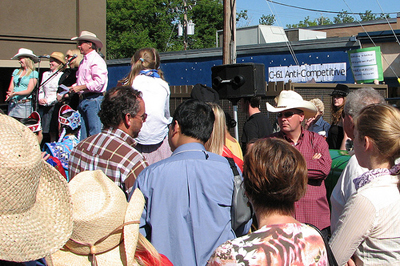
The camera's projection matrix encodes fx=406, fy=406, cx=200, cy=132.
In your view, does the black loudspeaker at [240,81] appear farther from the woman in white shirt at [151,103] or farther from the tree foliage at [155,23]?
the tree foliage at [155,23]

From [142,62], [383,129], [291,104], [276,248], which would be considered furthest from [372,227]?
[142,62]

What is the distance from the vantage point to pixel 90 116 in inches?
231

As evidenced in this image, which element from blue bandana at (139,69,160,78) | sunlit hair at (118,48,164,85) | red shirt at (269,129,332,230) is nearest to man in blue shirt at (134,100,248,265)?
red shirt at (269,129,332,230)

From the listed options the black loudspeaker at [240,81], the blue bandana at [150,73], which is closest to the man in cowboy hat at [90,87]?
the blue bandana at [150,73]

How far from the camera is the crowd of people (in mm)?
1321

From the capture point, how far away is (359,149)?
2.32 meters

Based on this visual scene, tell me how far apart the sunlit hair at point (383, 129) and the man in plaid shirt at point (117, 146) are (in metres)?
1.57

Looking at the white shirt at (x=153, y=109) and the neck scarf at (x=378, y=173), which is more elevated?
the white shirt at (x=153, y=109)

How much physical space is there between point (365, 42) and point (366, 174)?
39.3 feet

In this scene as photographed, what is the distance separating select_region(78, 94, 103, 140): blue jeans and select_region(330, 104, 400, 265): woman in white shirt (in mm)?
4329

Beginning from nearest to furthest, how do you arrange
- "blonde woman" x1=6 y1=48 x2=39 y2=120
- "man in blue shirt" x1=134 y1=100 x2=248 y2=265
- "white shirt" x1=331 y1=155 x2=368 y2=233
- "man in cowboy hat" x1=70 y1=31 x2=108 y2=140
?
"man in blue shirt" x1=134 y1=100 x2=248 y2=265
"white shirt" x1=331 y1=155 x2=368 y2=233
"man in cowboy hat" x1=70 y1=31 x2=108 y2=140
"blonde woman" x1=6 y1=48 x2=39 y2=120

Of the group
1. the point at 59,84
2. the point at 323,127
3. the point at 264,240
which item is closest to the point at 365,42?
the point at 323,127

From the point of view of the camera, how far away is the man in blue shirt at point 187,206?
8.19ft

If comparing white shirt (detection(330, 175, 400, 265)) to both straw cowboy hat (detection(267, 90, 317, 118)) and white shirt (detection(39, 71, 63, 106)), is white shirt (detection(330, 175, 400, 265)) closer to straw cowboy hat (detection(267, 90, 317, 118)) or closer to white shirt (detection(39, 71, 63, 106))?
straw cowboy hat (detection(267, 90, 317, 118))
